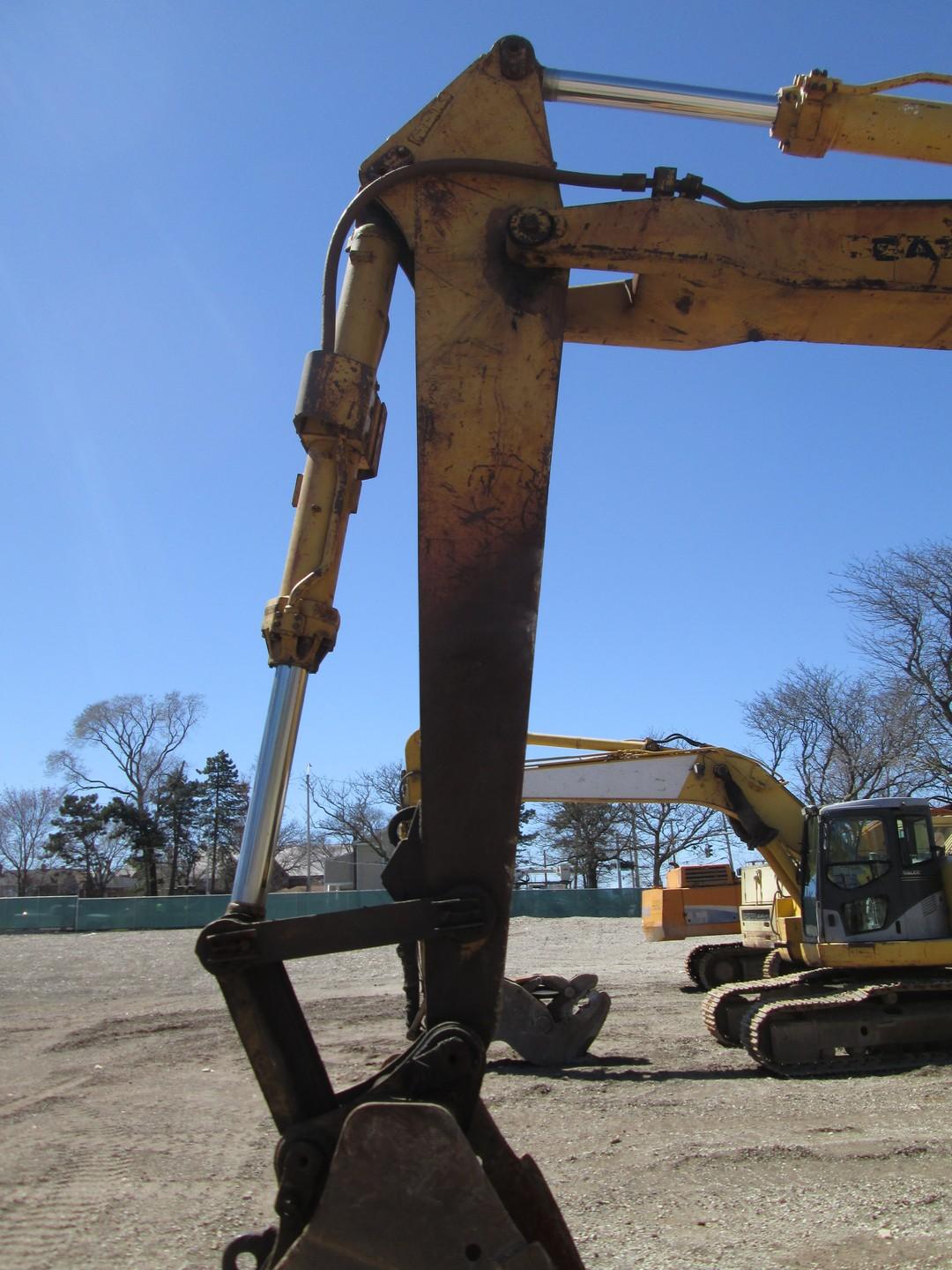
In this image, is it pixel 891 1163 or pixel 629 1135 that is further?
pixel 629 1135

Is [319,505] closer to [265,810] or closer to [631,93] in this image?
[265,810]

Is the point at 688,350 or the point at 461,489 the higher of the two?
the point at 688,350

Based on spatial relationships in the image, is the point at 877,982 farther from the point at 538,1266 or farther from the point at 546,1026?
the point at 538,1266

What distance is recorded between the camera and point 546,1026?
9750mm

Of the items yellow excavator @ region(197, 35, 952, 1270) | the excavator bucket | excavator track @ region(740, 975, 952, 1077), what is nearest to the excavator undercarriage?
excavator track @ region(740, 975, 952, 1077)

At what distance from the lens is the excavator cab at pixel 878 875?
10.5m

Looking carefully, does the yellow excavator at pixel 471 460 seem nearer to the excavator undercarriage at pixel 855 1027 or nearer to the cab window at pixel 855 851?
the excavator undercarriage at pixel 855 1027

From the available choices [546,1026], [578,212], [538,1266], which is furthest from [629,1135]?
[578,212]

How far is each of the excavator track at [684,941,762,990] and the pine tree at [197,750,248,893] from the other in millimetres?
49585

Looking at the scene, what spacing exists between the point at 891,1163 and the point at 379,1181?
14.2 feet

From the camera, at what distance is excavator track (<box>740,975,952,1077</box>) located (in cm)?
953

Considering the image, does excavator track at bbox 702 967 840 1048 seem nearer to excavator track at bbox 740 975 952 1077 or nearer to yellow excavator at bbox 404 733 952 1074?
yellow excavator at bbox 404 733 952 1074

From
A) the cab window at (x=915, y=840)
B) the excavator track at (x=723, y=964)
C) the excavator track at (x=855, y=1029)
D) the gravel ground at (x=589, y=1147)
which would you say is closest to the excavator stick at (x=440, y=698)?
the gravel ground at (x=589, y=1147)

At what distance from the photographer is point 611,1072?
30.8 feet
